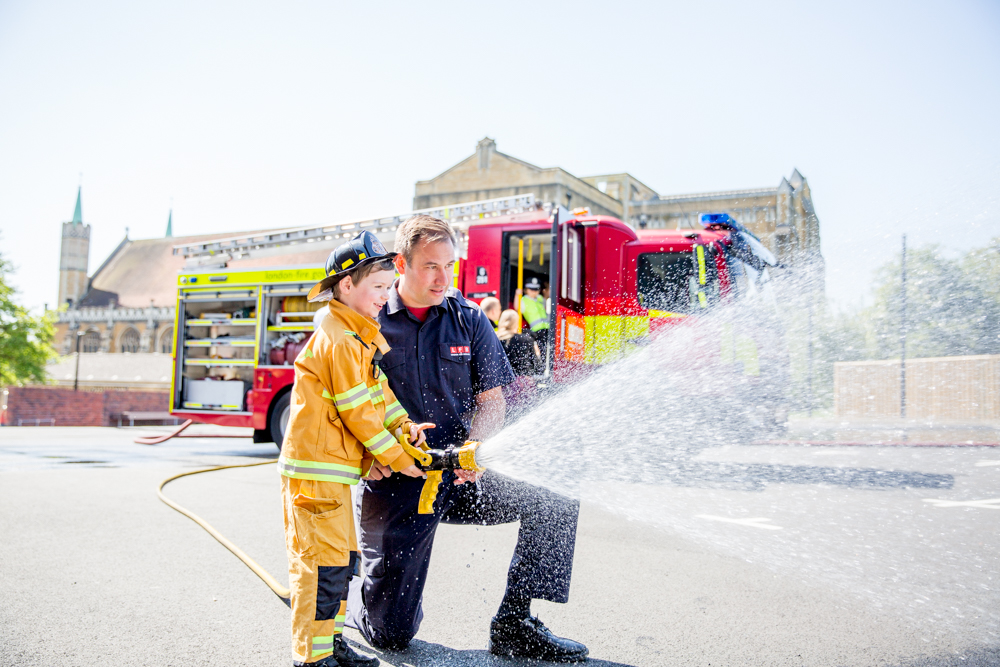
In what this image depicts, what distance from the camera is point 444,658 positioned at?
8.47ft

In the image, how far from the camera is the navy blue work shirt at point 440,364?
2.79 m

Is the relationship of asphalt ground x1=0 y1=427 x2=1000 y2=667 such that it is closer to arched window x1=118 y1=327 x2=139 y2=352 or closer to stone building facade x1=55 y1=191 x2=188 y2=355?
stone building facade x1=55 y1=191 x2=188 y2=355

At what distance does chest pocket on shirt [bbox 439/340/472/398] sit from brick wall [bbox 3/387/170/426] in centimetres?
2981

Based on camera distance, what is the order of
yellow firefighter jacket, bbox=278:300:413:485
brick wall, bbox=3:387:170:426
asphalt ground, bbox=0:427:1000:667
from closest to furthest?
yellow firefighter jacket, bbox=278:300:413:485 → asphalt ground, bbox=0:427:1000:667 → brick wall, bbox=3:387:170:426

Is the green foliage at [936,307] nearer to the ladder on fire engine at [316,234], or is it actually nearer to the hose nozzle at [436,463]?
the hose nozzle at [436,463]

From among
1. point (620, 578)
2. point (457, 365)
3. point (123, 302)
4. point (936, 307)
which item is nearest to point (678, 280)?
point (936, 307)

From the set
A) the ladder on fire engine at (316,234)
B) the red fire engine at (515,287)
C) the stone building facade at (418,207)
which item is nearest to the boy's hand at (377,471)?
the red fire engine at (515,287)

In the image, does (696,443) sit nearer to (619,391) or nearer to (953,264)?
(619,391)

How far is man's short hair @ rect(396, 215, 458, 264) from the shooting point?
2.77 m

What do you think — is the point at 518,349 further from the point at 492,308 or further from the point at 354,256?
the point at 354,256

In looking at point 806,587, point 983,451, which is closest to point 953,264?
point 806,587

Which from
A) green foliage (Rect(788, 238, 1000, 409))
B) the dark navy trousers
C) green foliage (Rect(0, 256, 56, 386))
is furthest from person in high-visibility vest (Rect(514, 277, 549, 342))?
green foliage (Rect(0, 256, 56, 386))

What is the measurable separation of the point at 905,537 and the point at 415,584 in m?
3.69

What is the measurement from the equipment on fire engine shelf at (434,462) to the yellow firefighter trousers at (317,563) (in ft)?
1.01
